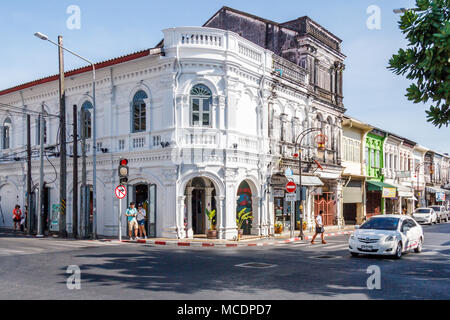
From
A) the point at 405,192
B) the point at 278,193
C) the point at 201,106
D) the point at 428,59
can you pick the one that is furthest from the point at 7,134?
the point at 405,192

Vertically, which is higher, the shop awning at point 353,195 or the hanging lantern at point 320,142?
the hanging lantern at point 320,142

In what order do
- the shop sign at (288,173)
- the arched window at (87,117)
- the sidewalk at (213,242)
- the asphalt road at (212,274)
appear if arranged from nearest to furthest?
the asphalt road at (212,274)
the sidewalk at (213,242)
the arched window at (87,117)
the shop sign at (288,173)

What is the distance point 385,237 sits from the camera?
51.9 ft

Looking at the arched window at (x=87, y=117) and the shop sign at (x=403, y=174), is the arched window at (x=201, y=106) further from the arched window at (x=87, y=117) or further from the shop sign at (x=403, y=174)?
the shop sign at (x=403, y=174)

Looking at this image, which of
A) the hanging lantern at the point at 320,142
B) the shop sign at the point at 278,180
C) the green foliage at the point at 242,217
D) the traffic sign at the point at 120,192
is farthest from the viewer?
the hanging lantern at the point at 320,142

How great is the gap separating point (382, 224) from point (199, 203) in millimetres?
9929

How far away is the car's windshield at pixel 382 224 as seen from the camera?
663 inches

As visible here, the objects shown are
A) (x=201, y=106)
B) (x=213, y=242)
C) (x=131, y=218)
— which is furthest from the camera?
(x=201, y=106)

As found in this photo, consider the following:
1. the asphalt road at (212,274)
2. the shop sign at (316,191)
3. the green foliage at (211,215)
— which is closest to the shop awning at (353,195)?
the shop sign at (316,191)

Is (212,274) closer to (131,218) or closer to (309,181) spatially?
(131,218)

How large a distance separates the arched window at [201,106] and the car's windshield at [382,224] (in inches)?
364

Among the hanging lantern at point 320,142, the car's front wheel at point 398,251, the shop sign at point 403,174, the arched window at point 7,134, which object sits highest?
the arched window at point 7,134
